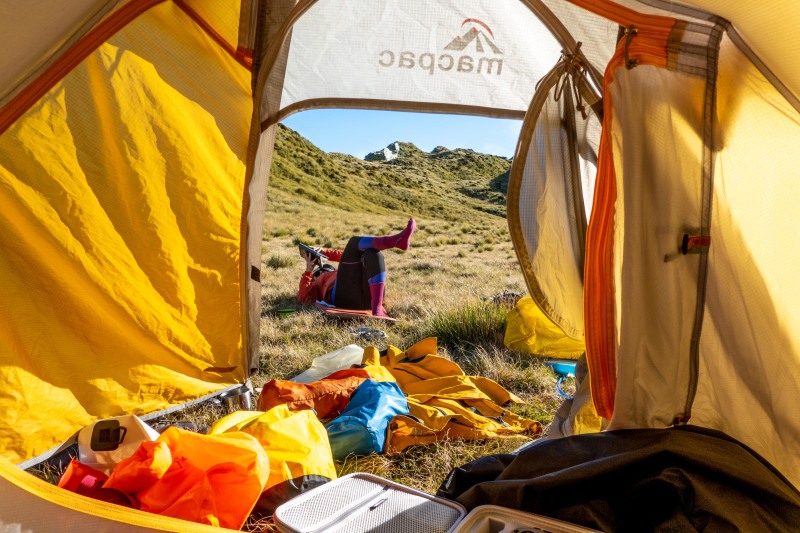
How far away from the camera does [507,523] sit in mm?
1771

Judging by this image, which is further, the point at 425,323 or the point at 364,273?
the point at 364,273

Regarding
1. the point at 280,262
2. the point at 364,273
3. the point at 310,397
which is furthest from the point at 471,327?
the point at 280,262

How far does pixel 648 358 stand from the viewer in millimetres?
1973

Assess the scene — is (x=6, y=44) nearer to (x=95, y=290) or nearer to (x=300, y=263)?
(x=95, y=290)

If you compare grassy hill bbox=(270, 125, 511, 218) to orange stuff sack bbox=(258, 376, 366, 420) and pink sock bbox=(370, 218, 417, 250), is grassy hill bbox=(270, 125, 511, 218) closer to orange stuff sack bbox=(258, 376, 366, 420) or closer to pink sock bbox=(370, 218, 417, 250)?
pink sock bbox=(370, 218, 417, 250)

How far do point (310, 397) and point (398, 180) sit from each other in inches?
2333

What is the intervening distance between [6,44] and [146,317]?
1.62 m

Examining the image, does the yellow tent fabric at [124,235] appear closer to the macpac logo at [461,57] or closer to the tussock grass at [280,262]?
the macpac logo at [461,57]

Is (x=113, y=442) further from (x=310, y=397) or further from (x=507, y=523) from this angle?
(x=507, y=523)

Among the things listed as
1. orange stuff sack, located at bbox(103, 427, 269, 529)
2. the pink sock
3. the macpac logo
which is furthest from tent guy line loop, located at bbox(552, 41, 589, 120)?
the pink sock

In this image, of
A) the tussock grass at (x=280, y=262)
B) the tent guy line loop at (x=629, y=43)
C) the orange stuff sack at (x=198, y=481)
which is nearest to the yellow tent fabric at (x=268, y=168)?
the tent guy line loop at (x=629, y=43)

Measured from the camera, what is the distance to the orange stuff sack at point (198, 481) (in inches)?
77.2

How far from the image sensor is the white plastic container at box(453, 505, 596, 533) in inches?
67.9

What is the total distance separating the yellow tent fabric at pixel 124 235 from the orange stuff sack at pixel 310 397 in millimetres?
459
